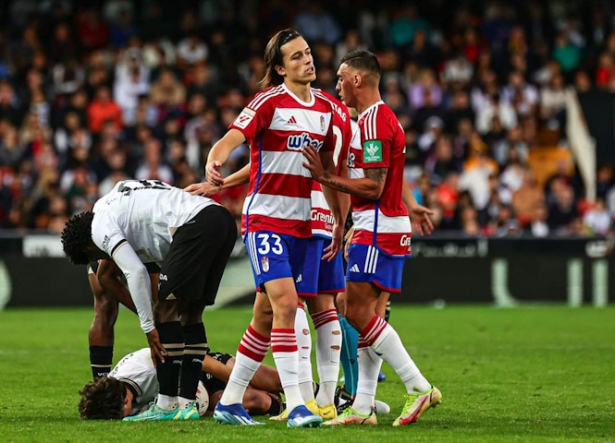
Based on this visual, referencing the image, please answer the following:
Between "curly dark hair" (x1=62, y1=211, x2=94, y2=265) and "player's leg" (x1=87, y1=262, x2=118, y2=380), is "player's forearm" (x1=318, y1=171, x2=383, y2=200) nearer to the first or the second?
"curly dark hair" (x1=62, y1=211, x2=94, y2=265)

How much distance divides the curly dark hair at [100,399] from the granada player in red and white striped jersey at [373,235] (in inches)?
57.5

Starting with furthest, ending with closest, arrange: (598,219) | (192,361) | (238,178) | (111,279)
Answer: (598,219) → (238,178) → (111,279) → (192,361)

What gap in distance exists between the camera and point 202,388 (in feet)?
27.5

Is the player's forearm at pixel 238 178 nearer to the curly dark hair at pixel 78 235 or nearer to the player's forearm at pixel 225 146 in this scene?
the curly dark hair at pixel 78 235

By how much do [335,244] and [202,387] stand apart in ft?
4.58

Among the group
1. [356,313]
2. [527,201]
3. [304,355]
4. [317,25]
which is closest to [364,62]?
[356,313]

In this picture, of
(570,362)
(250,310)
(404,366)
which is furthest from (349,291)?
(250,310)

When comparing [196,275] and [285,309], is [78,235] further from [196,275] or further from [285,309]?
[285,309]

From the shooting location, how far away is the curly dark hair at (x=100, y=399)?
7930 mm

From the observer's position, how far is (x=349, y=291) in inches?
309

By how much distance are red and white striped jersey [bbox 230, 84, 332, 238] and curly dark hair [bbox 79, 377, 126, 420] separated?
1.39m

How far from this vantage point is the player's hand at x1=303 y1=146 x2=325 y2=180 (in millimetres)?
7606

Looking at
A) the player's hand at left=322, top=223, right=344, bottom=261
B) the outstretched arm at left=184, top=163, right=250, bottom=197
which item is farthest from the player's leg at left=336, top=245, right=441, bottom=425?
the outstretched arm at left=184, top=163, right=250, bottom=197

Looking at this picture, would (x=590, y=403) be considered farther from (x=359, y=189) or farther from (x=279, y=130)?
(x=279, y=130)
